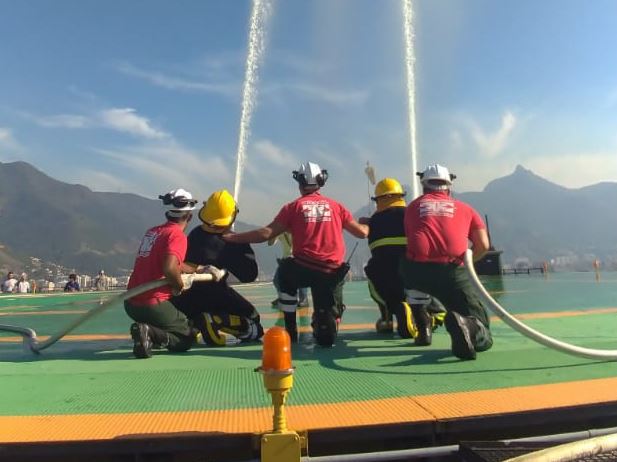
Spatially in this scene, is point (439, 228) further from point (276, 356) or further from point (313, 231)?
point (276, 356)

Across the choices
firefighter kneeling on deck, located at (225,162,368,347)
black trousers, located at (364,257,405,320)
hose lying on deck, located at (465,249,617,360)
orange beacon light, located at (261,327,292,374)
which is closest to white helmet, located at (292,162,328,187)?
firefighter kneeling on deck, located at (225,162,368,347)

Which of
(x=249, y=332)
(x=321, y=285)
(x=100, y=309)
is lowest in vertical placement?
(x=249, y=332)

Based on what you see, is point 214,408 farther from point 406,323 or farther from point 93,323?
point 93,323

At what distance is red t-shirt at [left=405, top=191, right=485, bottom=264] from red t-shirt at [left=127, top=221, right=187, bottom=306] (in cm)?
204

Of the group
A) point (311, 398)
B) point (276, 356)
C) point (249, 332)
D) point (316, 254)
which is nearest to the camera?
point (276, 356)

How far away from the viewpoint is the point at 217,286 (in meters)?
5.13

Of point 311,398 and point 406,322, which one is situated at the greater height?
point 406,322

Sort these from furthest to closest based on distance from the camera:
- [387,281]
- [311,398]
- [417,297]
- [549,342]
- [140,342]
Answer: [387,281], [417,297], [140,342], [549,342], [311,398]

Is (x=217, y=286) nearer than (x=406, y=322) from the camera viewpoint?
No

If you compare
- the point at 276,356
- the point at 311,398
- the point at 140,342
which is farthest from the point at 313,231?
the point at 276,356

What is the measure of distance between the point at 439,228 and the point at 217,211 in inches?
88.7

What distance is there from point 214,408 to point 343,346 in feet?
7.07

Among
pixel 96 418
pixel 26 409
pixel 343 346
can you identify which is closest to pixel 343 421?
pixel 96 418

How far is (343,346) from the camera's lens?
4.58 metres
